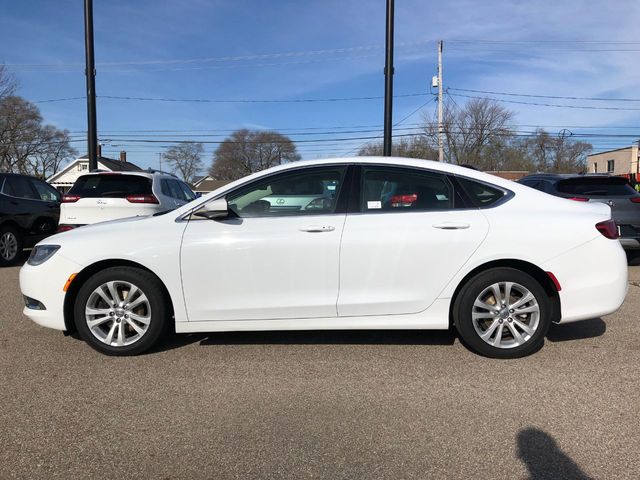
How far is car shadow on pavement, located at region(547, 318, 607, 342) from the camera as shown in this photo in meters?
4.51

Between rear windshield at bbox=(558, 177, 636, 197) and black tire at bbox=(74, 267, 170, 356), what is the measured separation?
21.0 ft

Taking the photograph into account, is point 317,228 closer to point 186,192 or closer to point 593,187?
point 593,187

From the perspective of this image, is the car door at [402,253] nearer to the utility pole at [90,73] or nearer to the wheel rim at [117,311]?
the wheel rim at [117,311]

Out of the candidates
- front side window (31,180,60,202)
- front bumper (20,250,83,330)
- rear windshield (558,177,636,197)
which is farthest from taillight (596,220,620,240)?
front side window (31,180,60,202)

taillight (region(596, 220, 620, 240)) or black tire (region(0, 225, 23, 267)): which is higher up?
taillight (region(596, 220, 620, 240))

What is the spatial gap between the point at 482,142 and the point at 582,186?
3917 cm

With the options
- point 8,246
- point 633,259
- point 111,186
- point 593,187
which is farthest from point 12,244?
point 633,259

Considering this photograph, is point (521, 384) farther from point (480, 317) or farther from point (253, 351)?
point (253, 351)

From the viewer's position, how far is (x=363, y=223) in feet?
12.8

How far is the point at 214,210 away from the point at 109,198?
13.9 ft

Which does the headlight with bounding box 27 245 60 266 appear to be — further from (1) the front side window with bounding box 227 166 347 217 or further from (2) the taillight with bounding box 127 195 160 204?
(2) the taillight with bounding box 127 195 160 204

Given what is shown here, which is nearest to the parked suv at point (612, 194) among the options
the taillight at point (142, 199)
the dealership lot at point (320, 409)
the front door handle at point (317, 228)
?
the dealership lot at point (320, 409)

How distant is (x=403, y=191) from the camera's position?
4055mm

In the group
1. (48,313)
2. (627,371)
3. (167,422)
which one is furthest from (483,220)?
(48,313)
